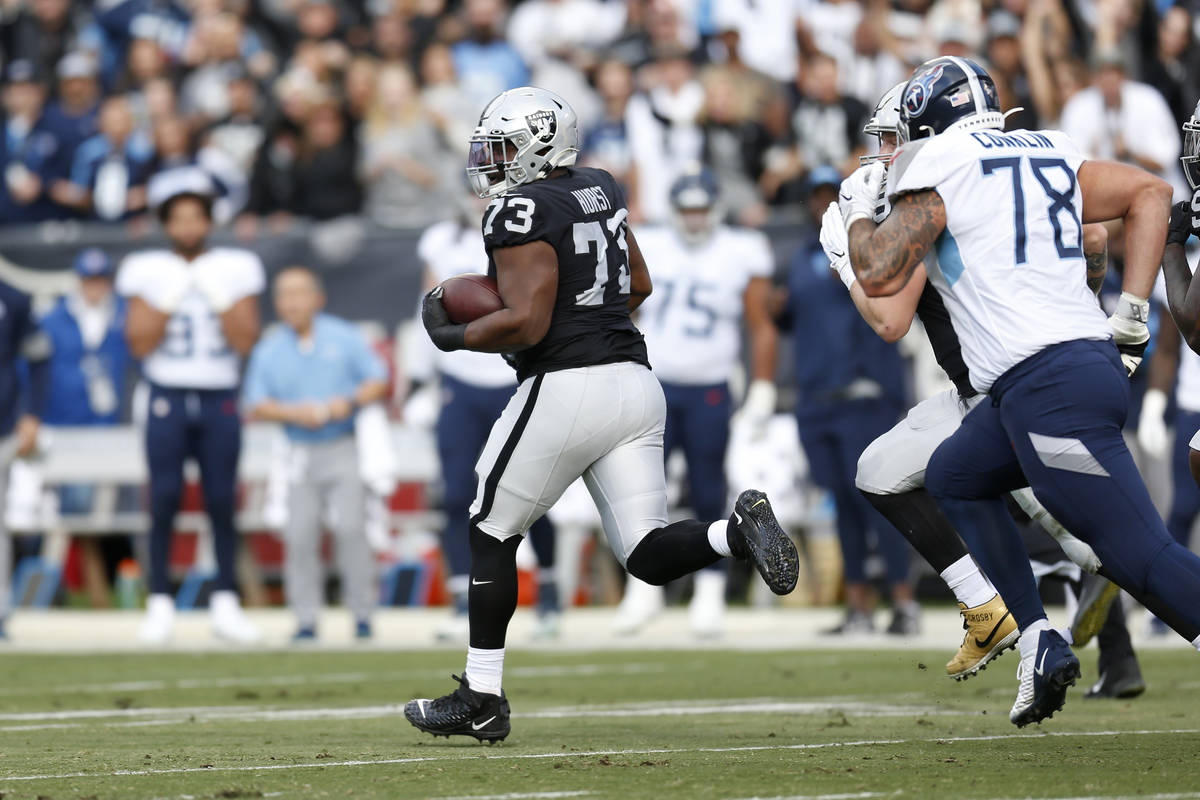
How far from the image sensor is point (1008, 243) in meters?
5.03

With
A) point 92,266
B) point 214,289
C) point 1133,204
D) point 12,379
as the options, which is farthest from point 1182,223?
point 92,266

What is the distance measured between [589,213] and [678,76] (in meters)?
7.64

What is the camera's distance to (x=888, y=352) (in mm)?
10070

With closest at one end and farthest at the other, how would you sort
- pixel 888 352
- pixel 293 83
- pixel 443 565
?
pixel 888 352, pixel 443 565, pixel 293 83

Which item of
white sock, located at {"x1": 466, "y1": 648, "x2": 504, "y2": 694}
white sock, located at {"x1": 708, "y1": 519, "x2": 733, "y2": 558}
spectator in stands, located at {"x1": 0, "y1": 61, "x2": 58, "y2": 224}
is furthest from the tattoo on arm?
spectator in stands, located at {"x1": 0, "y1": 61, "x2": 58, "y2": 224}

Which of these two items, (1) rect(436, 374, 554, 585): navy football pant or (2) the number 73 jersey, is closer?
(2) the number 73 jersey

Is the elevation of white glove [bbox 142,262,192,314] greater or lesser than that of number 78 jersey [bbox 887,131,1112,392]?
lesser

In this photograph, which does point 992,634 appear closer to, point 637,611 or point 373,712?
point 373,712

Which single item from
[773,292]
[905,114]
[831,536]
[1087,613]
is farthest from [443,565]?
[905,114]

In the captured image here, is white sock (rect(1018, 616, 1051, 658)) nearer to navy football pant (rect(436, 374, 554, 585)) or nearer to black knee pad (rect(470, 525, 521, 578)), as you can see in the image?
black knee pad (rect(470, 525, 521, 578))

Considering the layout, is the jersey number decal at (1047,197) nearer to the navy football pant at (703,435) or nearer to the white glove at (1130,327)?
the white glove at (1130,327)

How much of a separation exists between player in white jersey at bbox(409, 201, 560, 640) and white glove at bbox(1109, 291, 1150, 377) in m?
4.70

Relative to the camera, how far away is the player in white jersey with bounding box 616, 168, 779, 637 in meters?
10.1

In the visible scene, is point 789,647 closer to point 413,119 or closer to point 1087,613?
point 1087,613
